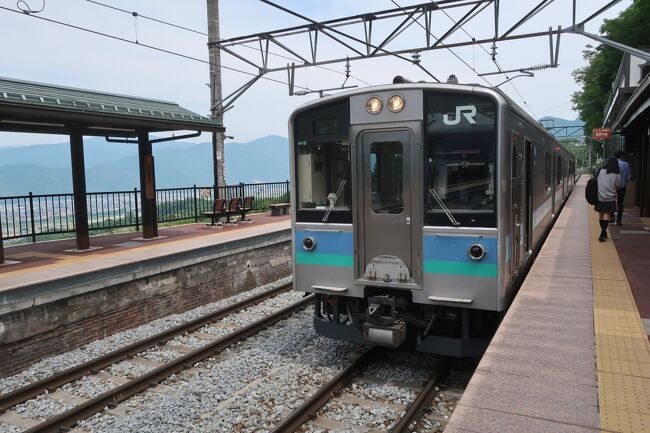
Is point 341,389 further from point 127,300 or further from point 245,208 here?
point 245,208

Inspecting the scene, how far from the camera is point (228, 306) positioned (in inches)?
370

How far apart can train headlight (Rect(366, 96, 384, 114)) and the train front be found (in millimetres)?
11

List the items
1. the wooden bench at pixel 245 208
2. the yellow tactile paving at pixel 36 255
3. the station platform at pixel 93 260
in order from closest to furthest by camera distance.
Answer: the station platform at pixel 93 260, the yellow tactile paving at pixel 36 255, the wooden bench at pixel 245 208

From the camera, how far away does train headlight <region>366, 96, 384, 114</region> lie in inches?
221

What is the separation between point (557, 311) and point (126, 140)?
1085 centimetres

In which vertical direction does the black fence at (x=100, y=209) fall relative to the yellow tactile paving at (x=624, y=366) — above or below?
above

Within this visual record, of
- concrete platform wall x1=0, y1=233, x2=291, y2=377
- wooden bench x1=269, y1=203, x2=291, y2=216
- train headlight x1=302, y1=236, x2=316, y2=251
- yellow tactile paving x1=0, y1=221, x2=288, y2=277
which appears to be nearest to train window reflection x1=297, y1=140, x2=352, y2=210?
train headlight x1=302, y1=236, x2=316, y2=251

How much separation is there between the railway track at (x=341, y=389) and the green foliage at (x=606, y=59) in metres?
35.8

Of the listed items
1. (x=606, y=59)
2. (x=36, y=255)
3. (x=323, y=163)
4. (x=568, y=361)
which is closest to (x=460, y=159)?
(x=323, y=163)

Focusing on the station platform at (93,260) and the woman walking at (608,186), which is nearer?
the station platform at (93,260)

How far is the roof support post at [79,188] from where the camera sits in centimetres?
1039

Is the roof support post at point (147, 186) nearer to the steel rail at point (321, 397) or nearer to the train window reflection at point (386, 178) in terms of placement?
the steel rail at point (321, 397)

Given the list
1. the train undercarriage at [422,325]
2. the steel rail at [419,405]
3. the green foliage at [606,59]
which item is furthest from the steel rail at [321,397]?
the green foliage at [606,59]

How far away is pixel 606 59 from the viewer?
135 feet
